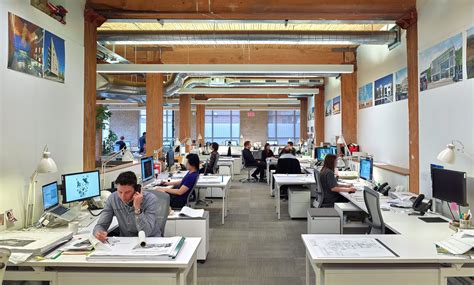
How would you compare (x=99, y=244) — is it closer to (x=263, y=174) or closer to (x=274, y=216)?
(x=274, y=216)

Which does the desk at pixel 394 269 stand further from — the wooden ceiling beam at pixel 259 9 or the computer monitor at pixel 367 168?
the wooden ceiling beam at pixel 259 9

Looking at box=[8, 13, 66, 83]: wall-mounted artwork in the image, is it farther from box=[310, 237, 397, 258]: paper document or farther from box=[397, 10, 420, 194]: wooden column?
box=[397, 10, 420, 194]: wooden column

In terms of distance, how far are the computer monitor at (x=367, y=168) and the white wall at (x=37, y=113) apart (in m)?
3.94

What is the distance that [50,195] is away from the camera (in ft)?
9.98

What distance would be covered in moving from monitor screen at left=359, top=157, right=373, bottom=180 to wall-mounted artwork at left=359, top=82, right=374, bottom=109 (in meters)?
2.04

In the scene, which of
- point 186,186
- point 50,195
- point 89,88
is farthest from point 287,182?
point 50,195

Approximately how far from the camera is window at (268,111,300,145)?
1967 centimetres

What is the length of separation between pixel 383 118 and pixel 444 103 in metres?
2.49

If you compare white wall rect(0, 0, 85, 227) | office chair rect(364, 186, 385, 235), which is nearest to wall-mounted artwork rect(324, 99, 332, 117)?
office chair rect(364, 186, 385, 235)

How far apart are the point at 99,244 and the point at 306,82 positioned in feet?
29.3

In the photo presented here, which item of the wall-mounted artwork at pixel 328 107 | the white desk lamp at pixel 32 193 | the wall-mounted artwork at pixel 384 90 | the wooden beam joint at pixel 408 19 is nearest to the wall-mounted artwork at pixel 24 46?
the white desk lamp at pixel 32 193

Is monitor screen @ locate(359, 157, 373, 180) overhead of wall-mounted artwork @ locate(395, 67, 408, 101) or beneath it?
beneath

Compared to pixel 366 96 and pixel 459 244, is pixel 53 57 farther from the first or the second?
pixel 366 96

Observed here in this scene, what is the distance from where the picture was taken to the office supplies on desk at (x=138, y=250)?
6.96 ft
